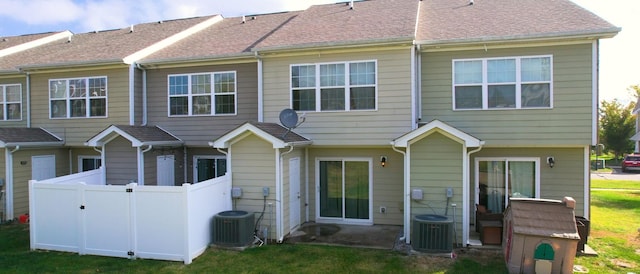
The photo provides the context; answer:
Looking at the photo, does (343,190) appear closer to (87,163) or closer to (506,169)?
(506,169)

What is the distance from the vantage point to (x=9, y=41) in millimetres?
17875

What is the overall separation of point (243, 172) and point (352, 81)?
143 inches

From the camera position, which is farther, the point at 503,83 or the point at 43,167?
the point at 43,167

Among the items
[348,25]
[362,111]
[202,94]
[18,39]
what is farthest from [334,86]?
[18,39]

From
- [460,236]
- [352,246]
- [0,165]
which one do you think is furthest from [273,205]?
[0,165]

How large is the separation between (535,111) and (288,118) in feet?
19.7

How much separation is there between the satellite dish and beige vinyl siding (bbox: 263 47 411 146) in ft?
2.53

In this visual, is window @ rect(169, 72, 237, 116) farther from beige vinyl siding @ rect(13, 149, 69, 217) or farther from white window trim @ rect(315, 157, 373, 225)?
beige vinyl siding @ rect(13, 149, 69, 217)

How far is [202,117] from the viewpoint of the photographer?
1219 centimetres

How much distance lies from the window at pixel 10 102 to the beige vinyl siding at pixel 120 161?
489 cm

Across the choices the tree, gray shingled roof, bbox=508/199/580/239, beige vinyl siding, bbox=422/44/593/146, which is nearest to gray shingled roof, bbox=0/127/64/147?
beige vinyl siding, bbox=422/44/593/146

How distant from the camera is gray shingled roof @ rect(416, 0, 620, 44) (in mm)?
9414

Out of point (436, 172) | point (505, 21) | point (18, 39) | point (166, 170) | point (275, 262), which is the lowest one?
point (275, 262)

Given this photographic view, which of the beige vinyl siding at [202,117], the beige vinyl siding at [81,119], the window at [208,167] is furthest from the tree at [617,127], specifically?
the beige vinyl siding at [81,119]
